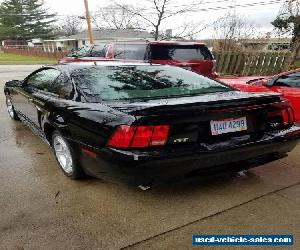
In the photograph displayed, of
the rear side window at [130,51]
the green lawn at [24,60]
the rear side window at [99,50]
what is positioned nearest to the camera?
the rear side window at [130,51]

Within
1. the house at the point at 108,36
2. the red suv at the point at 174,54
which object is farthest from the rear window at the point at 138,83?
the house at the point at 108,36

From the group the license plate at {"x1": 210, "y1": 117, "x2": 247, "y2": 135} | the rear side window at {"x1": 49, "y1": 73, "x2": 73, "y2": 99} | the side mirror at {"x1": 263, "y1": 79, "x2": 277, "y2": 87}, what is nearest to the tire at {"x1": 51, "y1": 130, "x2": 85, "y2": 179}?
the rear side window at {"x1": 49, "y1": 73, "x2": 73, "y2": 99}

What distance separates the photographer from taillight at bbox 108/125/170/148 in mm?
2951

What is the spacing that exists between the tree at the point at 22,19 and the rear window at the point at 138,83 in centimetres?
6094

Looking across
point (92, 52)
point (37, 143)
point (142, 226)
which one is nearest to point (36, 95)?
point (37, 143)

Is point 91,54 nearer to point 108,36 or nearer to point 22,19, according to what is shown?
point 108,36

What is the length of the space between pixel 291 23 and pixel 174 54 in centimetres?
1344

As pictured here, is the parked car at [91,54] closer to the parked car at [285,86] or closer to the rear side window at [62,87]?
the parked car at [285,86]

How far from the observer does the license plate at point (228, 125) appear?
10.5ft

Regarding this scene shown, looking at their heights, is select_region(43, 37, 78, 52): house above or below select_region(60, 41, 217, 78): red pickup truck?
below

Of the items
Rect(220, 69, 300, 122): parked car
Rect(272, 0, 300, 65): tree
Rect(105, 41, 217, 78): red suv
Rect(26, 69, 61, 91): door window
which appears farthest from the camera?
Rect(272, 0, 300, 65): tree

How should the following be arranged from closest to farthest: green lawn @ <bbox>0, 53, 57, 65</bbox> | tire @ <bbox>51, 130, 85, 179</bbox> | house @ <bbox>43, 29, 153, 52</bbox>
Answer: tire @ <bbox>51, 130, 85, 179</bbox> → green lawn @ <bbox>0, 53, 57, 65</bbox> → house @ <bbox>43, 29, 153, 52</bbox>

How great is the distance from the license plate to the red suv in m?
5.13

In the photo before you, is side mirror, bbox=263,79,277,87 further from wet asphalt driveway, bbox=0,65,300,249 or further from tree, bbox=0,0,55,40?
tree, bbox=0,0,55,40
